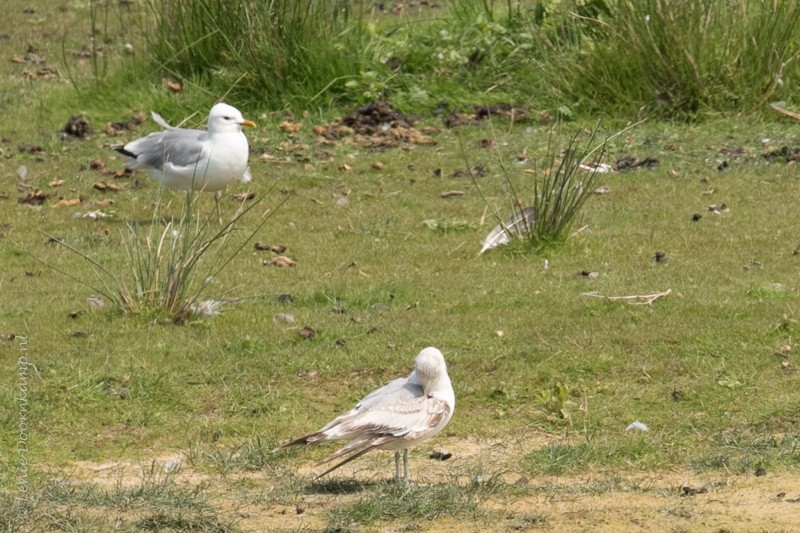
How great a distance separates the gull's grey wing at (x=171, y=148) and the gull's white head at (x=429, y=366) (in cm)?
562

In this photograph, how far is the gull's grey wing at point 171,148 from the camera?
11289mm

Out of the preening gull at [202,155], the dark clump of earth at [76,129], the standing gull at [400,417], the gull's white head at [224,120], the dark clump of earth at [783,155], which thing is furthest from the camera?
the dark clump of earth at [76,129]

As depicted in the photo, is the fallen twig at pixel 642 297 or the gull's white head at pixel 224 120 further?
the gull's white head at pixel 224 120

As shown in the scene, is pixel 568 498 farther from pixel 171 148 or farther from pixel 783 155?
pixel 783 155

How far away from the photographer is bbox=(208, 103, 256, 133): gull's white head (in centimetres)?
1145

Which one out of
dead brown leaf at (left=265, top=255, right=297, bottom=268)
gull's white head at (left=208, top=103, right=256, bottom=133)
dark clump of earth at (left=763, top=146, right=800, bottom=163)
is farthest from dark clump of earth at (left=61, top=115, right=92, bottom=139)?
dark clump of earth at (left=763, top=146, right=800, bottom=163)

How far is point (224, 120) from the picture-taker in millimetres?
11461

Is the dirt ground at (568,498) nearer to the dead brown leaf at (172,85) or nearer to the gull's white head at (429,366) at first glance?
the gull's white head at (429,366)

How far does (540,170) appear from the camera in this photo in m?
12.3

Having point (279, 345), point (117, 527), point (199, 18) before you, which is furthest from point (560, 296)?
point (199, 18)

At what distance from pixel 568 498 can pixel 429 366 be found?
839 mm

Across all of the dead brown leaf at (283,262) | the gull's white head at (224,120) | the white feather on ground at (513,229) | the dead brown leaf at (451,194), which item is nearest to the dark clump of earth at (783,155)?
the dead brown leaf at (451,194)

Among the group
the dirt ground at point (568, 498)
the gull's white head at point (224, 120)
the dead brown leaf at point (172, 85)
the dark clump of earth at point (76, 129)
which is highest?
the dirt ground at point (568, 498)

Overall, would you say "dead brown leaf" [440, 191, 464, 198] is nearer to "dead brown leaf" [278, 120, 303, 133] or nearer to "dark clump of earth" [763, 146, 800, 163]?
"dead brown leaf" [278, 120, 303, 133]
